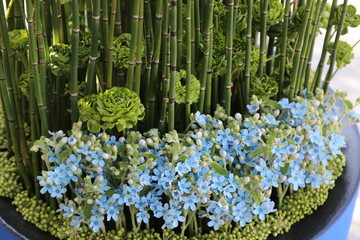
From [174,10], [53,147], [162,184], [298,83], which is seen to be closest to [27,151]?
[53,147]

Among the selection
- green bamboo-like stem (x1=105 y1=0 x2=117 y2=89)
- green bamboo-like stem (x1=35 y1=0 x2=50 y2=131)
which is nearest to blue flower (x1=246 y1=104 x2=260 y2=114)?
green bamboo-like stem (x1=105 y1=0 x2=117 y2=89)

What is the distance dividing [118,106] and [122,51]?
106mm

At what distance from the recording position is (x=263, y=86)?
0.98 meters

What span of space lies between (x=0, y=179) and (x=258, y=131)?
51 centimetres

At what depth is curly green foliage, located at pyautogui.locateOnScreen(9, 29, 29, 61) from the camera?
3.08 ft

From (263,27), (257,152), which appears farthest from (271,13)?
(257,152)

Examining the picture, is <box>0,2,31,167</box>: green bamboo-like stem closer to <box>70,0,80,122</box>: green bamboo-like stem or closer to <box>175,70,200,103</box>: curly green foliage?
<box>70,0,80,122</box>: green bamboo-like stem

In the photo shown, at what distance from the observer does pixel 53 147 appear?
879mm

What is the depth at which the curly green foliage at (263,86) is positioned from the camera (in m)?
0.98

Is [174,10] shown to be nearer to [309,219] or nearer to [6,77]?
[6,77]

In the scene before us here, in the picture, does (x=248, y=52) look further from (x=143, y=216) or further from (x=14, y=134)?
(x=14, y=134)

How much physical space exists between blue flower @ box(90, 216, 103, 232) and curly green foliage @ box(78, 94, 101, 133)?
5.7 inches

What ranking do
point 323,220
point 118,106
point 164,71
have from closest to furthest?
point 118,106 → point 164,71 → point 323,220

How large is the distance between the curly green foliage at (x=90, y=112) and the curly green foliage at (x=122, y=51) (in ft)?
0.22
